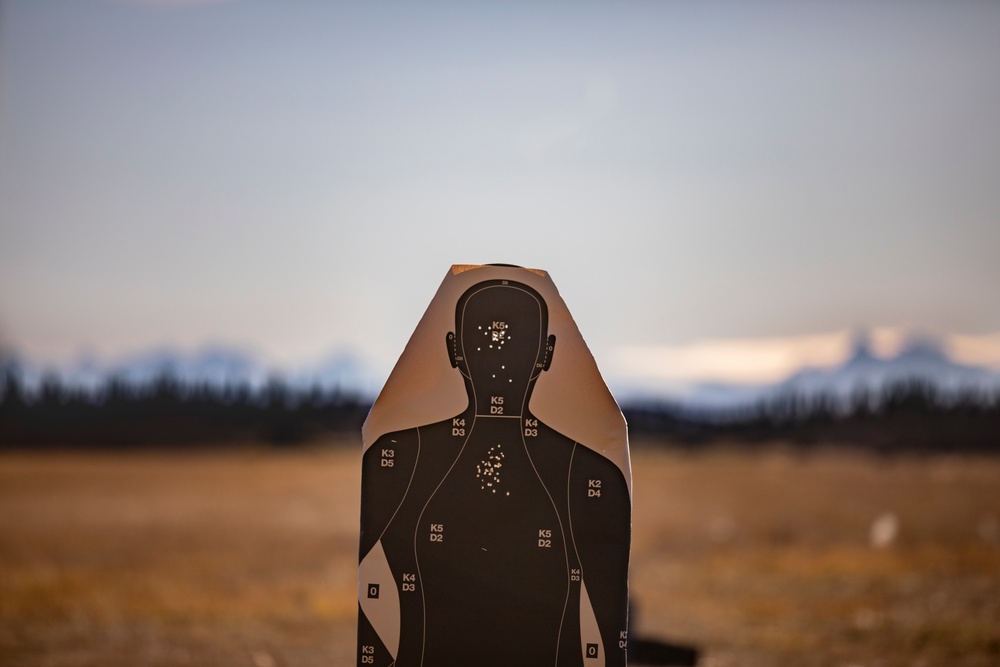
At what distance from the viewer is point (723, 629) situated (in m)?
5.70

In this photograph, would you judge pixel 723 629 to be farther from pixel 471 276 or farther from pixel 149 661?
pixel 471 276

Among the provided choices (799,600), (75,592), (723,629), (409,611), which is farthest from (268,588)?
(409,611)

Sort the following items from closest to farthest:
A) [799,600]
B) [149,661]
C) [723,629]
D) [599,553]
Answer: [599,553] < [149,661] < [723,629] < [799,600]

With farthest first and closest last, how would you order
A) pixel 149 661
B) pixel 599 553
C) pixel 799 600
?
1. pixel 799 600
2. pixel 149 661
3. pixel 599 553

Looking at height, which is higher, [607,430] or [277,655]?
[607,430]

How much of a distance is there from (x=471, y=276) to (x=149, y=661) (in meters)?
3.67

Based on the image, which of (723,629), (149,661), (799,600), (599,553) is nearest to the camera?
(599,553)

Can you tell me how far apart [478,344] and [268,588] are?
15.7 ft

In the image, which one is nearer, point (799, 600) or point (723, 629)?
point (723, 629)

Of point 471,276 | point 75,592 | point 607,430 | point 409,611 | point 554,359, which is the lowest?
point 75,592

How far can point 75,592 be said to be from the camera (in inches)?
235

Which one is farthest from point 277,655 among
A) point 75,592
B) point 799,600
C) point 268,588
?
point 799,600

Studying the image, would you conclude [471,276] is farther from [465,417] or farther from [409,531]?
[409,531]

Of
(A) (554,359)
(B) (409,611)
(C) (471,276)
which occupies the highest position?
(C) (471,276)
